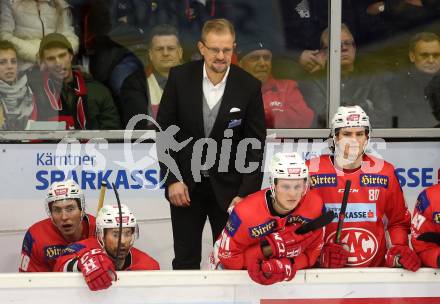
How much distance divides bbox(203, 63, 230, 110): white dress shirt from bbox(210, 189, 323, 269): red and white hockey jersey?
2.53ft

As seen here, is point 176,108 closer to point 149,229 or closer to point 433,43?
point 149,229

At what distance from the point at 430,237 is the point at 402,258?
26cm

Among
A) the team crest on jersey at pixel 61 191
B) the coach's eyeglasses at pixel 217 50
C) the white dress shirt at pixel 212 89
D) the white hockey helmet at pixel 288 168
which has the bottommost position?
the team crest on jersey at pixel 61 191

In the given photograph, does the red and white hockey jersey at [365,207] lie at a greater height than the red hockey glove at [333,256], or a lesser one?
greater

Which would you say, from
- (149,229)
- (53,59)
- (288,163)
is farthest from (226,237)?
(53,59)

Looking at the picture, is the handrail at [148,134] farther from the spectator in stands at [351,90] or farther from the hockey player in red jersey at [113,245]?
the hockey player in red jersey at [113,245]

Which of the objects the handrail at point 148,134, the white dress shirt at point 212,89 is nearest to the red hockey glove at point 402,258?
the white dress shirt at point 212,89

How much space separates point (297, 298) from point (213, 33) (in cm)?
154

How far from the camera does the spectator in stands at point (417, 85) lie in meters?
5.97

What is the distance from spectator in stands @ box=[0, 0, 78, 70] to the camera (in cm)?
577

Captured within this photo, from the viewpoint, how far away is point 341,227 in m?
4.62

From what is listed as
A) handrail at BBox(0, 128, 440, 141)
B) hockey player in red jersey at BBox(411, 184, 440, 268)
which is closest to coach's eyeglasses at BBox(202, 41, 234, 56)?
handrail at BBox(0, 128, 440, 141)

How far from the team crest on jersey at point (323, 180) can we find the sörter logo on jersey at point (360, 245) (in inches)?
9.9

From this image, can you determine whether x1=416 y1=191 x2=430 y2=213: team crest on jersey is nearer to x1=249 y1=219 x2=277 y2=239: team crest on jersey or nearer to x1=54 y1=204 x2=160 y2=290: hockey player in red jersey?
x1=249 y1=219 x2=277 y2=239: team crest on jersey
